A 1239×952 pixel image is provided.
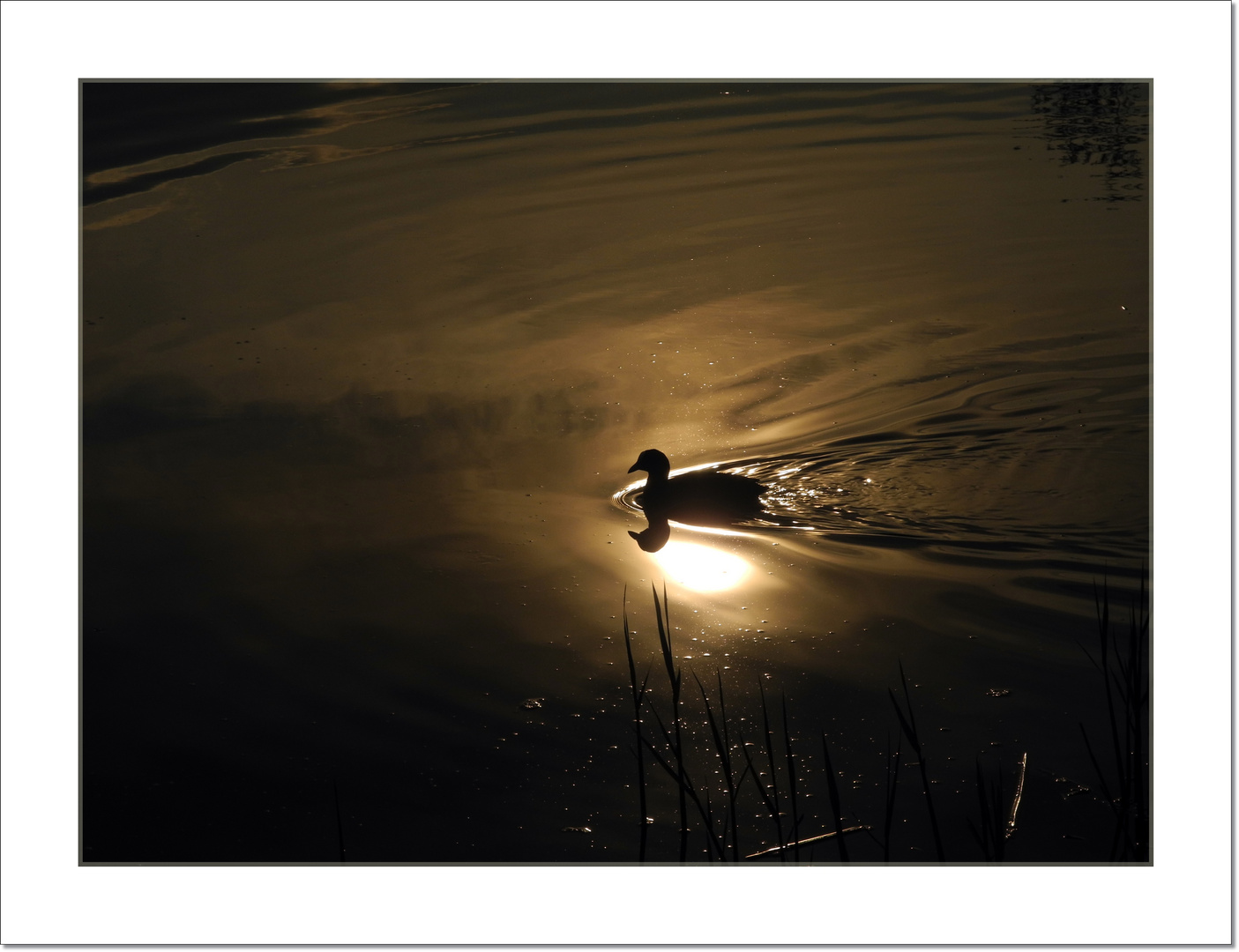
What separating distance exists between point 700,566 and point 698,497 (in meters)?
0.51

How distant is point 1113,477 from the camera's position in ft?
15.9

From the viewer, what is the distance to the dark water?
3.21m

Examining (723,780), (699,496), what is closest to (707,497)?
(699,496)

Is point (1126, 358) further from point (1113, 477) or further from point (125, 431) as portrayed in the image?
point (125, 431)

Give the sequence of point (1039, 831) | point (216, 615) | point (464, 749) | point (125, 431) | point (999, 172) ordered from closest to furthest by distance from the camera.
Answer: point (1039, 831)
point (464, 749)
point (216, 615)
point (125, 431)
point (999, 172)

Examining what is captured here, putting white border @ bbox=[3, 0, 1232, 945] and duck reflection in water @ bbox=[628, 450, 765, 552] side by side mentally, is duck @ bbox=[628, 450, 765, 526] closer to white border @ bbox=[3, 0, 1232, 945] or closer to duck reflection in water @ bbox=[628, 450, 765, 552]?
duck reflection in water @ bbox=[628, 450, 765, 552]

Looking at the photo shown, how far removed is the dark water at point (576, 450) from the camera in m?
3.21

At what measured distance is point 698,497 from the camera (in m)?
4.86

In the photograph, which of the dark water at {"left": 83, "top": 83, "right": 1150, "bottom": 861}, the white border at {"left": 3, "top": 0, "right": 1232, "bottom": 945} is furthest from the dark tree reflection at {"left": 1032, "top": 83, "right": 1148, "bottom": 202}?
the white border at {"left": 3, "top": 0, "right": 1232, "bottom": 945}

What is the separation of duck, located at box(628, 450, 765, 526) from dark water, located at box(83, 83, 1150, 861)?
0.11 meters

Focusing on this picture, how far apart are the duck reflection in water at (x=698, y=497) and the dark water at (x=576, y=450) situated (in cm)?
11

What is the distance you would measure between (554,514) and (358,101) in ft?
15.0
